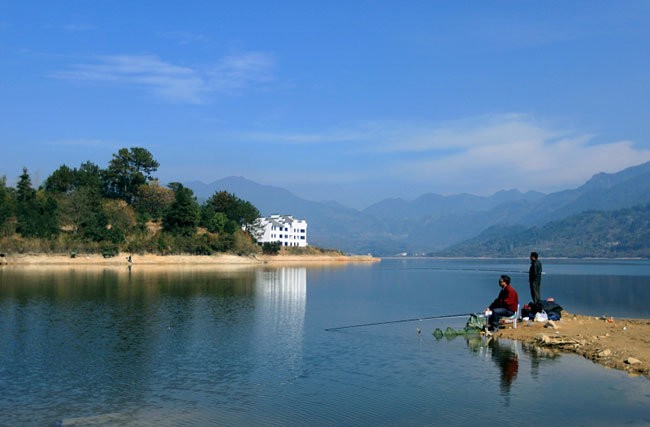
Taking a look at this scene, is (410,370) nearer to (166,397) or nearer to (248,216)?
(166,397)

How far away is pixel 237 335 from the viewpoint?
23203mm

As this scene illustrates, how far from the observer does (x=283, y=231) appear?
447 ft

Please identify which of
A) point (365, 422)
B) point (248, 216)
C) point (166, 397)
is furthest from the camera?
point (248, 216)

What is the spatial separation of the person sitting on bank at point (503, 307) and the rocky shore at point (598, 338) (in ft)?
1.36

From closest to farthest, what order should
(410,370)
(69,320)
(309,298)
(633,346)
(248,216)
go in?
(410,370) → (633,346) → (69,320) → (309,298) → (248,216)

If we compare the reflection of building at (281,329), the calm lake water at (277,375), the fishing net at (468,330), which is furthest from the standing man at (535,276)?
the reflection of building at (281,329)

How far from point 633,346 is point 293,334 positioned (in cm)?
1199

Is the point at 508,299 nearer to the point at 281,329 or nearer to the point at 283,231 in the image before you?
the point at 281,329

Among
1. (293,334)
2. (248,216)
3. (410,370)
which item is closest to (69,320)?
(293,334)

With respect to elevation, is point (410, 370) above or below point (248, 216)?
below

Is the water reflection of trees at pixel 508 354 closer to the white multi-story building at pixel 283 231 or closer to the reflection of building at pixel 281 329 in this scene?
the reflection of building at pixel 281 329

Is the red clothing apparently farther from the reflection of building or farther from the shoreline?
the shoreline

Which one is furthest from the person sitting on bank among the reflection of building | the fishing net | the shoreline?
the shoreline

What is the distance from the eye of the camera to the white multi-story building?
133400 mm
